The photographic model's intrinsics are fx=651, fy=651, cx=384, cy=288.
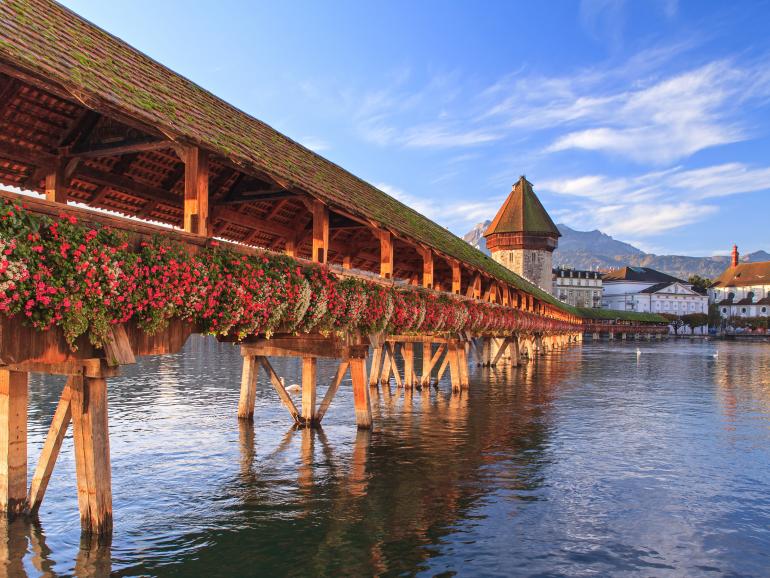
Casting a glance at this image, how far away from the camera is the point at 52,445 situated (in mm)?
8805

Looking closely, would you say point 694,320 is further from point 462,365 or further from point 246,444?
point 246,444

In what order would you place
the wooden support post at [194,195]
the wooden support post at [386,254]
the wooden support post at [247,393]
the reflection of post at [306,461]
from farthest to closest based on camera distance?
the wooden support post at [247,393], the wooden support post at [386,254], the reflection of post at [306,461], the wooden support post at [194,195]

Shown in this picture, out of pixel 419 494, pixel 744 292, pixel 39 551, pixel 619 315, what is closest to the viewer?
pixel 39 551

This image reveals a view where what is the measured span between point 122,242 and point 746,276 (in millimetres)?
166052

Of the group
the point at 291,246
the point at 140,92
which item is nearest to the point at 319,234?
the point at 140,92

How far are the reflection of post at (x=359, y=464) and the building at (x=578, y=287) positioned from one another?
404 feet

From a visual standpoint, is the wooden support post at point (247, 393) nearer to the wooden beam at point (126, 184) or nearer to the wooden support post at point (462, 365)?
the wooden beam at point (126, 184)

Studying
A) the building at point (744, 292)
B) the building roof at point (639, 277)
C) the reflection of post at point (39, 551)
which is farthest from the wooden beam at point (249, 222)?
the building at point (744, 292)

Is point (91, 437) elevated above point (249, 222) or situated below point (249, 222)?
below

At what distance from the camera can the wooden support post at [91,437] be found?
7.82m

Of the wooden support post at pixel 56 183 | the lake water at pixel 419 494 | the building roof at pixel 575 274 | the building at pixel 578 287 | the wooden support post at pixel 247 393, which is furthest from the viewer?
the building roof at pixel 575 274

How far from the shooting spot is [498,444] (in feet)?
54.1

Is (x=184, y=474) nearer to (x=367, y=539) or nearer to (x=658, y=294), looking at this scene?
(x=367, y=539)

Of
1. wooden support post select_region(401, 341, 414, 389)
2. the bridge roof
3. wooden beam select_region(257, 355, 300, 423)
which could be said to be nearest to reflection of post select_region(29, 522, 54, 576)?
the bridge roof
